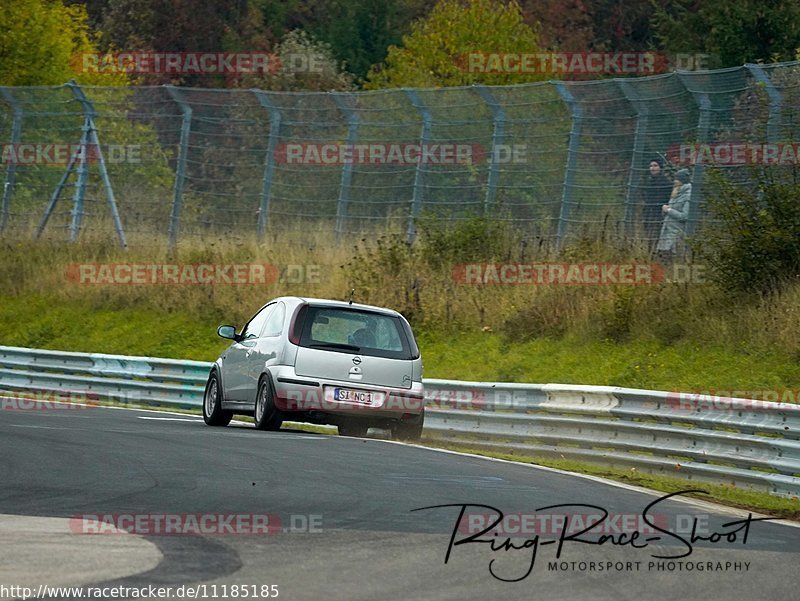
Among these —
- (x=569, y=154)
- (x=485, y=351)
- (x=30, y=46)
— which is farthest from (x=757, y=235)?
(x=30, y=46)

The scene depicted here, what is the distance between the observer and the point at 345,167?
29.0m

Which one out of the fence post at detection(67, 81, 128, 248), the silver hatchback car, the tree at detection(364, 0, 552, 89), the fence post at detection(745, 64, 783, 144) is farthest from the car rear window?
the tree at detection(364, 0, 552, 89)

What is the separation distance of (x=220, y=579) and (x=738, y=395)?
39.1 feet

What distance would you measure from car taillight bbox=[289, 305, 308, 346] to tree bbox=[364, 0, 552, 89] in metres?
34.9

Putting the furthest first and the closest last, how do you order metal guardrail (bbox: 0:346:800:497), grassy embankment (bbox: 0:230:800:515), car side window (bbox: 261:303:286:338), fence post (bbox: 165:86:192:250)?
fence post (bbox: 165:86:192:250)
grassy embankment (bbox: 0:230:800:515)
car side window (bbox: 261:303:286:338)
metal guardrail (bbox: 0:346:800:497)

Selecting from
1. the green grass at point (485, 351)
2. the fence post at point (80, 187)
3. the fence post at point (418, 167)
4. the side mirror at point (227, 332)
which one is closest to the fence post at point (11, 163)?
the fence post at point (80, 187)

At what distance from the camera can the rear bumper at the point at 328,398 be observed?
16.5 meters

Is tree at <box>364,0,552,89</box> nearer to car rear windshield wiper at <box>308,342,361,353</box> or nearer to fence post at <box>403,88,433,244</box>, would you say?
fence post at <box>403,88,433,244</box>

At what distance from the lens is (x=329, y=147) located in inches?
1149

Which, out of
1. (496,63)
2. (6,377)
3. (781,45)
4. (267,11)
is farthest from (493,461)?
(267,11)

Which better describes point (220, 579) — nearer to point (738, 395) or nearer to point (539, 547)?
point (539, 547)

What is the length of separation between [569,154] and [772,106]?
4752 mm

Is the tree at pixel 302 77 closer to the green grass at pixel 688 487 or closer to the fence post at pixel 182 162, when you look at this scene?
the fence post at pixel 182 162

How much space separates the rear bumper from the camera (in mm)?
16500
